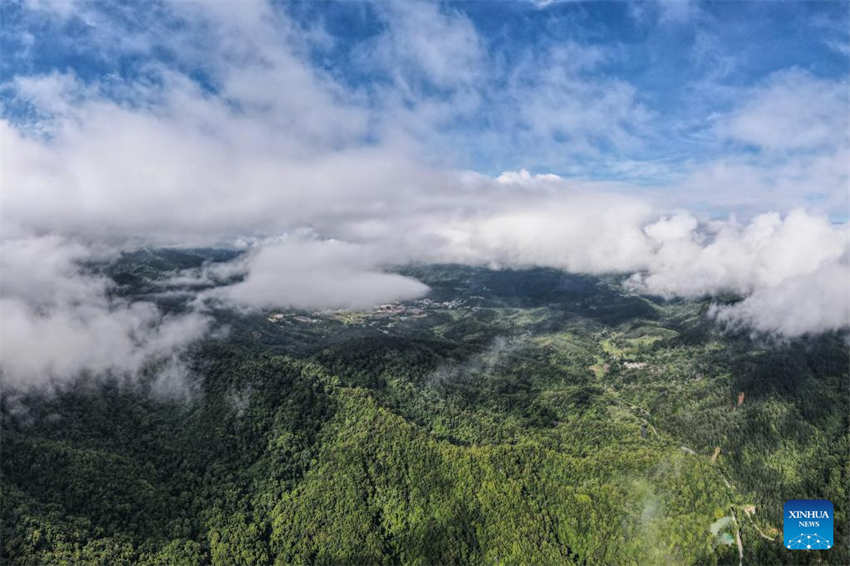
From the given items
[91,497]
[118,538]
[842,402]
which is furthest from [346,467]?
[842,402]

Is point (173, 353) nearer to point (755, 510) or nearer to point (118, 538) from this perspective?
point (118, 538)

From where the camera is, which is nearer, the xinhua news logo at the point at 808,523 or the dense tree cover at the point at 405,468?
the xinhua news logo at the point at 808,523

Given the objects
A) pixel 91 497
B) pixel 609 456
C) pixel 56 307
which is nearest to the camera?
pixel 91 497

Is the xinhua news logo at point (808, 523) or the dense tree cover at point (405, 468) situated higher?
the xinhua news logo at point (808, 523)

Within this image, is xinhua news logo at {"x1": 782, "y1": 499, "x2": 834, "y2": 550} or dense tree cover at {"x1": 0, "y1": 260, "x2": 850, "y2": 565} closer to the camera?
xinhua news logo at {"x1": 782, "y1": 499, "x2": 834, "y2": 550}

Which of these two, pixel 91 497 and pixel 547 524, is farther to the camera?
pixel 547 524
